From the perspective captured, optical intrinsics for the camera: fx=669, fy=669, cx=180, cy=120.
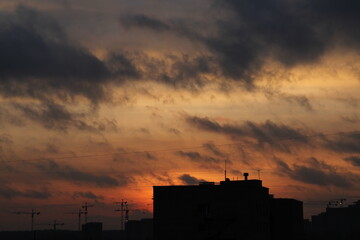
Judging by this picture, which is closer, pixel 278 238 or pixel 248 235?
pixel 248 235

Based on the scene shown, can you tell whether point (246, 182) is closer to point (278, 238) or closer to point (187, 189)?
point (187, 189)

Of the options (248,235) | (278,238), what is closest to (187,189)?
(248,235)

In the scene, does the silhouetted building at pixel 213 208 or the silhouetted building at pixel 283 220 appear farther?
the silhouetted building at pixel 283 220

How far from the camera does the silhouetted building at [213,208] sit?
125 metres

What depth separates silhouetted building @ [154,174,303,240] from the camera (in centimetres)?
12506

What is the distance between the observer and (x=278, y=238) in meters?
145

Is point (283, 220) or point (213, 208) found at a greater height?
point (213, 208)

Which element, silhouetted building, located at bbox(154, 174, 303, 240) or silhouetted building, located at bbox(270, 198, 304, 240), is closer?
silhouetted building, located at bbox(154, 174, 303, 240)

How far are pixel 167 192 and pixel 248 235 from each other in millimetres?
18053

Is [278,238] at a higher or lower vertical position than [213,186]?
lower

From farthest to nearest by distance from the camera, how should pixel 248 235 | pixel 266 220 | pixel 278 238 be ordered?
pixel 278 238 → pixel 266 220 → pixel 248 235

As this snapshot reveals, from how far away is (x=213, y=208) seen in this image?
12588cm

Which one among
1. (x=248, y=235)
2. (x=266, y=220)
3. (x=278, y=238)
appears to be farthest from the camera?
(x=278, y=238)

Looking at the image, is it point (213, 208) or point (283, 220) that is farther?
point (283, 220)
